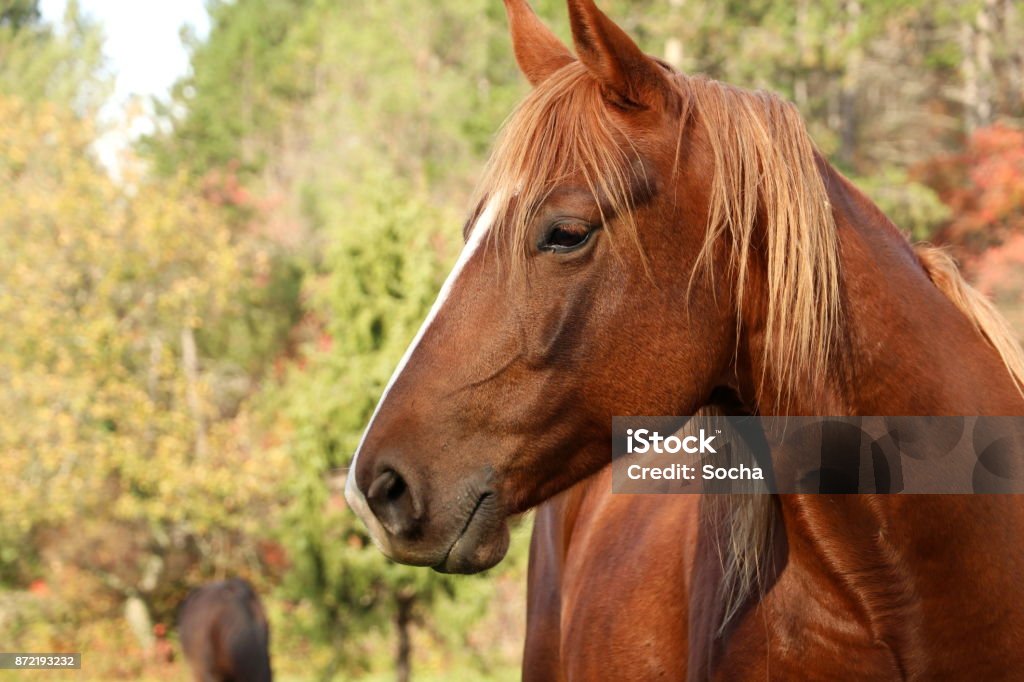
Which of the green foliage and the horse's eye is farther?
the green foliage

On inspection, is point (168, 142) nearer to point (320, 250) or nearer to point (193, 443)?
point (320, 250)

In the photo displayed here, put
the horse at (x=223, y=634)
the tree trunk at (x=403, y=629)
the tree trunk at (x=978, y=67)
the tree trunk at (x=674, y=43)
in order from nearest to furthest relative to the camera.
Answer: the horse at (x=223, y=634) < the tree trunk at (x=403, y=629) < the tree trunk at (x=674, y=43) < the tree trunk at (x=978, y=67)

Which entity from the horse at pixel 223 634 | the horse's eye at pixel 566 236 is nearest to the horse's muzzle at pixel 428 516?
the horse's eye at pixel 566 236

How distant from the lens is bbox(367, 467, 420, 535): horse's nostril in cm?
210

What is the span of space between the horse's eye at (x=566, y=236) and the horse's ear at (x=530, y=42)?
0.61 m

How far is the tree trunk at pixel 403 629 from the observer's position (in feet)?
52.6

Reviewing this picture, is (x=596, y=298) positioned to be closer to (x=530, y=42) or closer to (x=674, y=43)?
(x=530, y=42)

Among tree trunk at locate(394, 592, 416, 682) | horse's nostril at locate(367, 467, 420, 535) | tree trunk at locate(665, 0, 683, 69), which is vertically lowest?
tree trunk at locate(394, 592, 416, 682)

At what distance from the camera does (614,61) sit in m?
2.21

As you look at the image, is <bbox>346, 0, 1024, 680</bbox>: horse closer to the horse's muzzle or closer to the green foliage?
the horse's muzzle

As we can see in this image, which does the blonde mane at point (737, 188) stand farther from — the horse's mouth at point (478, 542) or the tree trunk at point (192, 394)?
the tree trunk at point (192, 394)

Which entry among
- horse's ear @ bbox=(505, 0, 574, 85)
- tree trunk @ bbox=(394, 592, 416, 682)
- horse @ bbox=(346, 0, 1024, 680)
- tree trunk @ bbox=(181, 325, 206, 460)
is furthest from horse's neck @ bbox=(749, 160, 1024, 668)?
tree trunk @ bbox=(181, 325, 206, 460)

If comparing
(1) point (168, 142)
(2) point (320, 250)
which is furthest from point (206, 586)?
(1) point (168, 142)

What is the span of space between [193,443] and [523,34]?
70.5 ft
